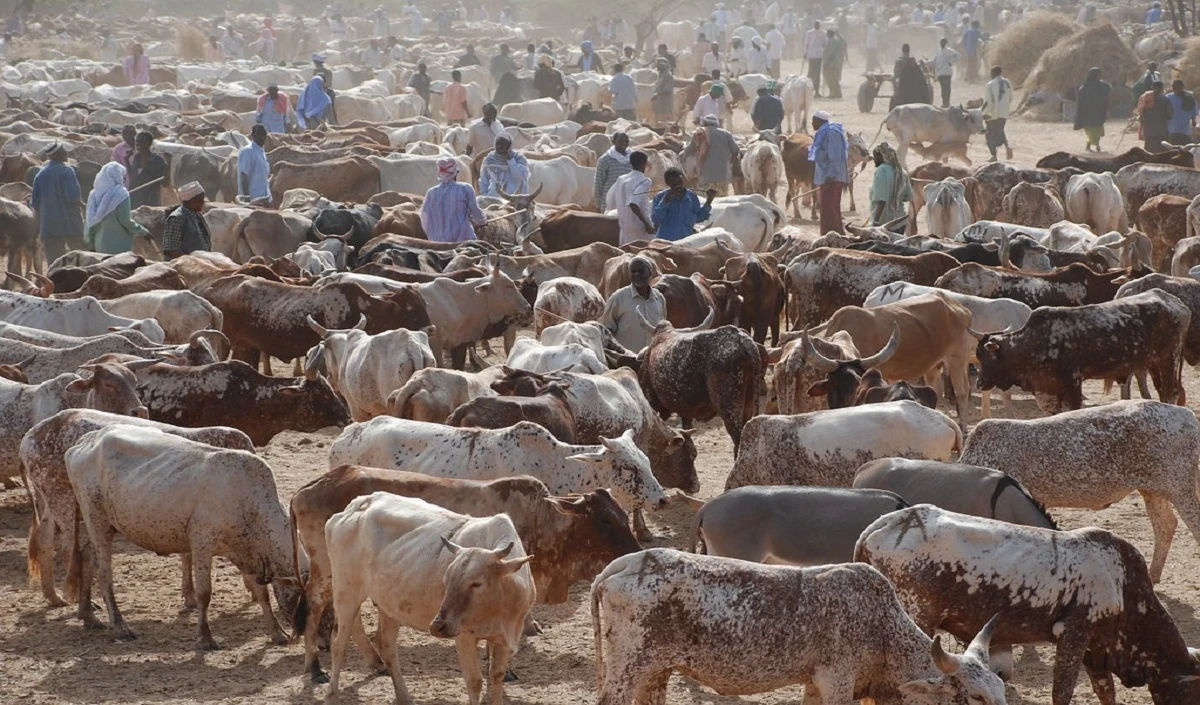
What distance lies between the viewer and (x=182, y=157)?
2306 centimetres

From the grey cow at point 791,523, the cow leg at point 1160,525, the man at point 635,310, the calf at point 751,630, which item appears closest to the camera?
the calf at point 751,630

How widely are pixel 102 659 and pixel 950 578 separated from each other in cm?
416

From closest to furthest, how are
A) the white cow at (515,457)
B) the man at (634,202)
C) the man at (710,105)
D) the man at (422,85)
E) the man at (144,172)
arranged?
1. the white cow at (515,457)
2. the man at (634,202)
3. the man at (144,172)
4. the man at (710,105)
5. the man at (422,85)

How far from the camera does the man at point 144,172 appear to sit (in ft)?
62.5

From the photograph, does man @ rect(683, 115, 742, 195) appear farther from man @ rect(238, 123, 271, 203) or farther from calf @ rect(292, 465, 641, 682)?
calf @ rect(292, 465, 641, 682)

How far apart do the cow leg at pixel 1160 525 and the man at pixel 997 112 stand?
20073mm

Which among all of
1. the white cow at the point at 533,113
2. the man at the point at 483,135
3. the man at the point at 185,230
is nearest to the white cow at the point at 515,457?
the man at the point at 185,230

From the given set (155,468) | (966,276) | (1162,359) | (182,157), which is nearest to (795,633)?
(155,468)

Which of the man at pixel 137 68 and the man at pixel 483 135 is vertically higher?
the man at pixel 483 135

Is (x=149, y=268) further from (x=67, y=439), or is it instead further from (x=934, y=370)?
(x=934, y=370)

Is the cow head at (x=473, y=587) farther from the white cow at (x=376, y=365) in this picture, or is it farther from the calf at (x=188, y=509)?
the white cow at (x=376, y=365)

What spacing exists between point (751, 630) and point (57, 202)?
42.5 feet

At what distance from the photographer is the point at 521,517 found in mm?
7402

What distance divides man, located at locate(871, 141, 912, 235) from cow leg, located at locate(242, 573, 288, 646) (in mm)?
12340
